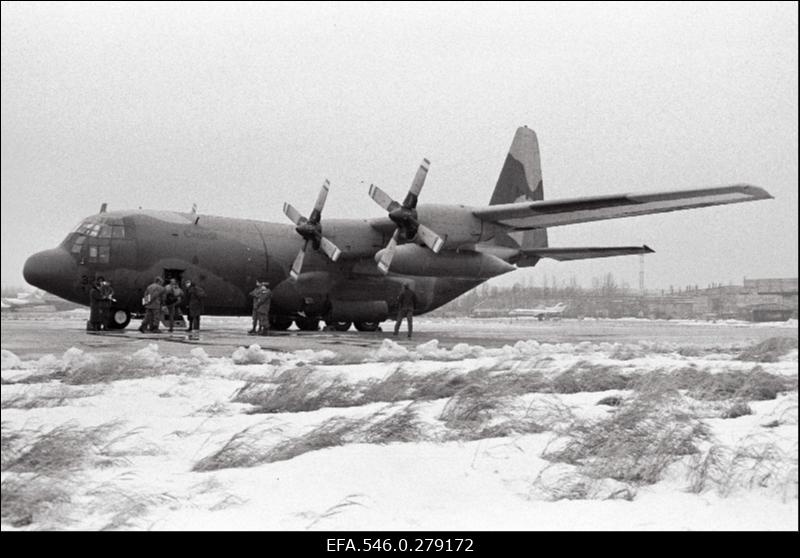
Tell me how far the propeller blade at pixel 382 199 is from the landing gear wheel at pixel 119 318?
8.59 metres

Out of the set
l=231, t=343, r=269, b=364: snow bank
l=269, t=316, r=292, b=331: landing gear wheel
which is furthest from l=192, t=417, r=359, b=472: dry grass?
l=269, t=316, r=292, b=331: landing gear wheel

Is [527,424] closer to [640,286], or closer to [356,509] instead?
[356,509]

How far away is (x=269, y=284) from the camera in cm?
2370

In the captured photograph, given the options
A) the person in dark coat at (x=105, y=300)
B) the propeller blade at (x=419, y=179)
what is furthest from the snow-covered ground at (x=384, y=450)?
the propeller blade at (x=419, y=179)

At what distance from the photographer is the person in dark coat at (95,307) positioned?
1783 cm

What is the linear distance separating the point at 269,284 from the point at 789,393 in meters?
17.3

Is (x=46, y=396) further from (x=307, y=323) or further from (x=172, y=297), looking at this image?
(x=307, y=323)

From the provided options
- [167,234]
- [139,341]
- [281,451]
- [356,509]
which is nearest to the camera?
[356,509]

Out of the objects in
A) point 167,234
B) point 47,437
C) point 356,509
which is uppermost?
point 167,234

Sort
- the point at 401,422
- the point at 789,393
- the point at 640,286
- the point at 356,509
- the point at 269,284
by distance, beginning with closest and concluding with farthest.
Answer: the point at 356,509
the point at 401,422
the point at 789,393
the point at 640,286
the point at 269,284

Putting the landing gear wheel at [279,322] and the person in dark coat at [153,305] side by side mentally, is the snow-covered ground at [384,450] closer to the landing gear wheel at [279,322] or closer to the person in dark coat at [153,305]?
the person in dark coat at [153,305]
